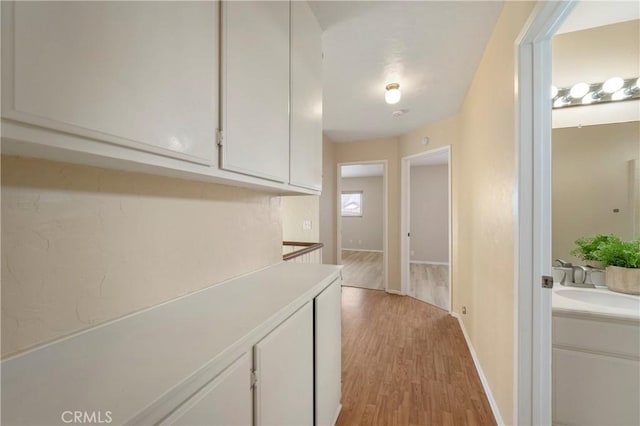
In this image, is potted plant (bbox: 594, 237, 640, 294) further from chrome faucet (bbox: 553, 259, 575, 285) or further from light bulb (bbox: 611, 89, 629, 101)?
light bulb (bbox: 611, 89, 629, 101)

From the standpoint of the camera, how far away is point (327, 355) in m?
1.38

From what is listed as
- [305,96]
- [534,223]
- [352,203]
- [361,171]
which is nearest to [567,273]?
[534,223]

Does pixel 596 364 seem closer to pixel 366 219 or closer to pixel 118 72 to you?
pixel 118 72

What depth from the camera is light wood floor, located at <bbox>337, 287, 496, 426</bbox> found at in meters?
1.62

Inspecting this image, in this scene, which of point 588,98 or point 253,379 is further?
point 588,98

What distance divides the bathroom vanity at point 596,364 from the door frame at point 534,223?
20 centimetres

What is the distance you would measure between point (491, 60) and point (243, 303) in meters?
2.22

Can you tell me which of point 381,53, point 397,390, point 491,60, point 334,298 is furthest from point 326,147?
point 397,390

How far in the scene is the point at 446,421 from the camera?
1.57 meters

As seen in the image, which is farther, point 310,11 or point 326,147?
point 326,147

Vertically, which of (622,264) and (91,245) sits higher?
(91,245)

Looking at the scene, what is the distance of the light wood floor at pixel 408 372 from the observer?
1.62 meters

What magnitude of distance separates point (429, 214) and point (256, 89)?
19.9ft

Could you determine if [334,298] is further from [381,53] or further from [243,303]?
[381,53]
